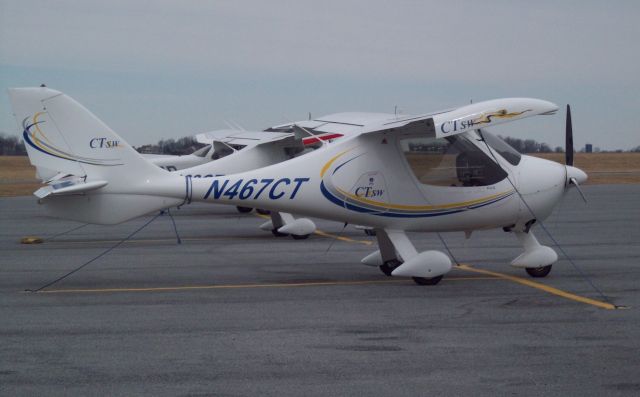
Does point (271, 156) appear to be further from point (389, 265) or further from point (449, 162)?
point (449, 162)

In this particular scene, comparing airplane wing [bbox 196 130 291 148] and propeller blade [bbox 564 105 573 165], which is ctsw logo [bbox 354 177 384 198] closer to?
propeller blade [bbox 564 105 573 165]

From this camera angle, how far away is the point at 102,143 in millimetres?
11812

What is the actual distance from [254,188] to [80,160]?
91.4 inches

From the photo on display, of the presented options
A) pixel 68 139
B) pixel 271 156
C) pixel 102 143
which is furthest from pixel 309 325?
pixel 271 156

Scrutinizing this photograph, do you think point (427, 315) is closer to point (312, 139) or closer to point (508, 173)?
point (508, 173)

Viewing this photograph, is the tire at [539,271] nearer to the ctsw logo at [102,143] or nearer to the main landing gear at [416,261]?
the main landing gear at [416,261]

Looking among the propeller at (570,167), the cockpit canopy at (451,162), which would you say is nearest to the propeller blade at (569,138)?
the propeller at (570,167)

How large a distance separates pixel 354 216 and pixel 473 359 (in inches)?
181

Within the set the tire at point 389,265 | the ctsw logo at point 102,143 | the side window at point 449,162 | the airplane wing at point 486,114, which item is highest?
the airplane wing at point 486,114

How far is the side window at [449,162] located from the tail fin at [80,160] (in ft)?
11.1

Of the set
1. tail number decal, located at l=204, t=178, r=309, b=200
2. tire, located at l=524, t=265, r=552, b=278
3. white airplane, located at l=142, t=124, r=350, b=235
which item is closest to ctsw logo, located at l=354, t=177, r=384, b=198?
tail number decal, located at l=204, t=178, r=309, b=200

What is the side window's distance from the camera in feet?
39.9

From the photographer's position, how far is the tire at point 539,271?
1245 cm

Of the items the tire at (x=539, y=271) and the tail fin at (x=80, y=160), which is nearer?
the tail fin at (x=80, y=160)
